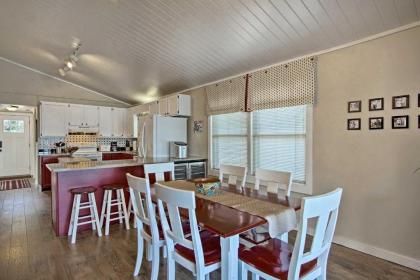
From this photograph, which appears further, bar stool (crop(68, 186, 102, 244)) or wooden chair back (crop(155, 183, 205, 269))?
bar stool (crop(68, 186, 102, 244))

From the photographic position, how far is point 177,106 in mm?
4855

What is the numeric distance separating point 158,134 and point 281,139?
2416mm

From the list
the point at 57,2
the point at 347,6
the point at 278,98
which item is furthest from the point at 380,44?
the point at 57,2

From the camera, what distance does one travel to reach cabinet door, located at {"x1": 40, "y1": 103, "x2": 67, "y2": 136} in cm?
591

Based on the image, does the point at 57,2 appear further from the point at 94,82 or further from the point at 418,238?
the point at 418,238

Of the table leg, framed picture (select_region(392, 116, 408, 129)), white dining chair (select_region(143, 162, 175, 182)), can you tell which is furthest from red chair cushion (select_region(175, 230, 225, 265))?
framed picture (select_region(392, 116, 408, 129))

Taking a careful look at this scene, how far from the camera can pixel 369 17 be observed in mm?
2305

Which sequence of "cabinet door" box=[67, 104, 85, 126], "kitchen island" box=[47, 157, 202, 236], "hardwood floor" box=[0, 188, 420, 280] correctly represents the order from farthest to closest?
"cabinet door" box=[67, 104, 85, 126] → "kitchen island" box=[47, 157, 202, 236] → "hardwood floor" box=[0, 188, 420, 280]

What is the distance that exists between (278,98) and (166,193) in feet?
7.77

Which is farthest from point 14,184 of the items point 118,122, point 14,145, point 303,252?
point 303,252

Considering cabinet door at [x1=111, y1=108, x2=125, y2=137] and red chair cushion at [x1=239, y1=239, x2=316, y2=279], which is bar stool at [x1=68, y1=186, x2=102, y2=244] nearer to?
red chair cushion at [x1=239, y1=239, x2=316, y2=279]

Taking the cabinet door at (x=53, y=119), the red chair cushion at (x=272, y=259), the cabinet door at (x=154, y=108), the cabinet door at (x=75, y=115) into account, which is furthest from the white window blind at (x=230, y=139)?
the cabinet door at (x=53, y=119)

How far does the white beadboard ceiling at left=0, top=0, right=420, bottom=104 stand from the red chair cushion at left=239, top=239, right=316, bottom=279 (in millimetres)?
2135

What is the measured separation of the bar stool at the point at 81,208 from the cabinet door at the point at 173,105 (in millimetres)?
2162
